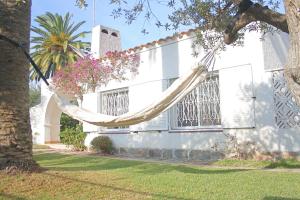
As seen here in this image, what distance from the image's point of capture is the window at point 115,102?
1352 cm

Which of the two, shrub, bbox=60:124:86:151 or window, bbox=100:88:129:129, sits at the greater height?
window, bbox=100:88:129:129

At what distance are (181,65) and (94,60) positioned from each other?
426 cm

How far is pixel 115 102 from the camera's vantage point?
1390cm

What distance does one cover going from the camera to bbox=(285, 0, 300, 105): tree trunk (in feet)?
11.0

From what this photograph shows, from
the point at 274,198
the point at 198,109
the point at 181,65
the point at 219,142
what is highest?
the point at 181,65

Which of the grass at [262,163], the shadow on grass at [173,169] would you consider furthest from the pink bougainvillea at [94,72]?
the grass at [262,163]

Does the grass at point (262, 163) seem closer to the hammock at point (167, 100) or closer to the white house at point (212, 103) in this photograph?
the white house at point (212, 103)

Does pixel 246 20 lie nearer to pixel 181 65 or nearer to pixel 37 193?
pixel 37 193

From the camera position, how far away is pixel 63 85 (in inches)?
623

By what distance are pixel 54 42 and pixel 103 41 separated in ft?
33.3

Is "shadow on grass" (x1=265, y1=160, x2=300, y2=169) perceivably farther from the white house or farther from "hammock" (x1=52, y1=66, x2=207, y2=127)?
"hammock" (x1=52, y1=66, x2=207, y2=127)

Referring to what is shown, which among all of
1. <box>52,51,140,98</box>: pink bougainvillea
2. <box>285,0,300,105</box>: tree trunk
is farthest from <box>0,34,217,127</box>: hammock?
<box>52,51,140,98</box>: pink bougainvillea

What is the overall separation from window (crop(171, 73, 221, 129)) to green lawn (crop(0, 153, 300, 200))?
2997mm

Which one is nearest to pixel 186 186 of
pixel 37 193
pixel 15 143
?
pixel 37 193
